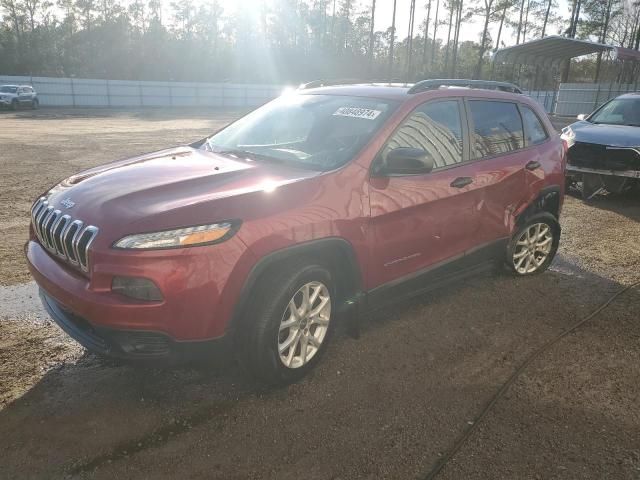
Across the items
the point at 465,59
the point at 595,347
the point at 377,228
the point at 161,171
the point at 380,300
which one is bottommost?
the point at 595,347

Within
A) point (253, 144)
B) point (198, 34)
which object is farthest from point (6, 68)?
point (253, 144)

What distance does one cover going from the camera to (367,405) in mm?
3061

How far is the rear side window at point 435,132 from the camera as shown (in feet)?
11.9

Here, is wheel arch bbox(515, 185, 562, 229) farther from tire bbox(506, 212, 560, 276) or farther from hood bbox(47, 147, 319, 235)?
hood bbox(47, 147, 319, 235)

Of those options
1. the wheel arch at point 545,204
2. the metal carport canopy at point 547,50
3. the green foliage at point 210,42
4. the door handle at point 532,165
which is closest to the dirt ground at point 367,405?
the wheel arch at point 545,204

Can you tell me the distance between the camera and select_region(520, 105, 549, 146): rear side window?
190 inches

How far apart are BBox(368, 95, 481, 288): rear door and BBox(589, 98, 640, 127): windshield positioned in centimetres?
683

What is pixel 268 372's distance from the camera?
300 centimetres

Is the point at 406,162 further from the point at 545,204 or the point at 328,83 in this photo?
the point at 545,204

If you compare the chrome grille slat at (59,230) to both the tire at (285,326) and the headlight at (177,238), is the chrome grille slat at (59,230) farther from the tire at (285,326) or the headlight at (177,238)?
the tire at (285,326)

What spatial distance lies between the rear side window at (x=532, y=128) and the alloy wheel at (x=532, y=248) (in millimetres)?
780

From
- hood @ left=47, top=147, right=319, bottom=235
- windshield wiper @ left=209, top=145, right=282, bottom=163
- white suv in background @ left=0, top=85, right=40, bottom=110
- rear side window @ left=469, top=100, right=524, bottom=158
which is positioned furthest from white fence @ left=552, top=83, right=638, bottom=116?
white suv in background @ left=0, top=85, right=40, bottom=110

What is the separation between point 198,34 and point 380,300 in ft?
242

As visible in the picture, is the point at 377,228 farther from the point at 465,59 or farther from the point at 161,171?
the point at 465,59
